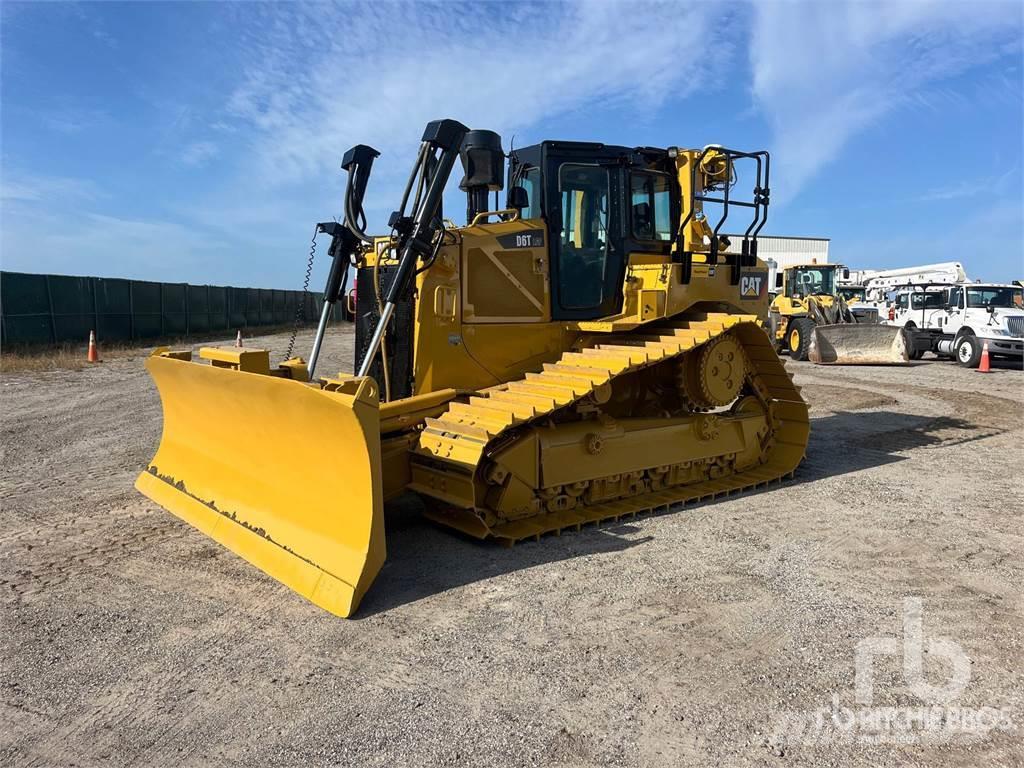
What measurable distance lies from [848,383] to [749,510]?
10.7 m

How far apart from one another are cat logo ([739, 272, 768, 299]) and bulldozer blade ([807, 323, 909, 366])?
13.1 metres

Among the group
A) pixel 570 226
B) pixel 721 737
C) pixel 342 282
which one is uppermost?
pixel 570 226

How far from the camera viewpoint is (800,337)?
21.2m

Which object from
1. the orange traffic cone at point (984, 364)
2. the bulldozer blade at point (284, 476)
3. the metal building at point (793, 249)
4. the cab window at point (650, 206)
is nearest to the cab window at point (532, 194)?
the cab window at point (650, 206)

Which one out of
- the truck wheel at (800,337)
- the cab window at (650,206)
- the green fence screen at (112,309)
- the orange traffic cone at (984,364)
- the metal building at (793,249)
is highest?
the metal building at (793,249)

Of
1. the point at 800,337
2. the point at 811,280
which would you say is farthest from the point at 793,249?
the point at 800,337

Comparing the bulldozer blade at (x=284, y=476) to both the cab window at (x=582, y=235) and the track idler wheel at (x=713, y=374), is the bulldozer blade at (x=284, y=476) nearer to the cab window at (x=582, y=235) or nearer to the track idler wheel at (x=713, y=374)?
the cab window at (x=582, y=235)

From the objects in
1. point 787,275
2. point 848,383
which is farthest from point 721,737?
point 787,275

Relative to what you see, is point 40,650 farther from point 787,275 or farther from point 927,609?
point 787,275

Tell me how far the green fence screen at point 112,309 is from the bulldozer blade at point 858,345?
12827mm

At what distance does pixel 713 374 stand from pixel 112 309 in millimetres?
21542

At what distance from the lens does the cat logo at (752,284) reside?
7613 mm

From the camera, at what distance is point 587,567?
490 cm

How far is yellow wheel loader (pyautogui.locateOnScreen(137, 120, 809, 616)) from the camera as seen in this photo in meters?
4.80
